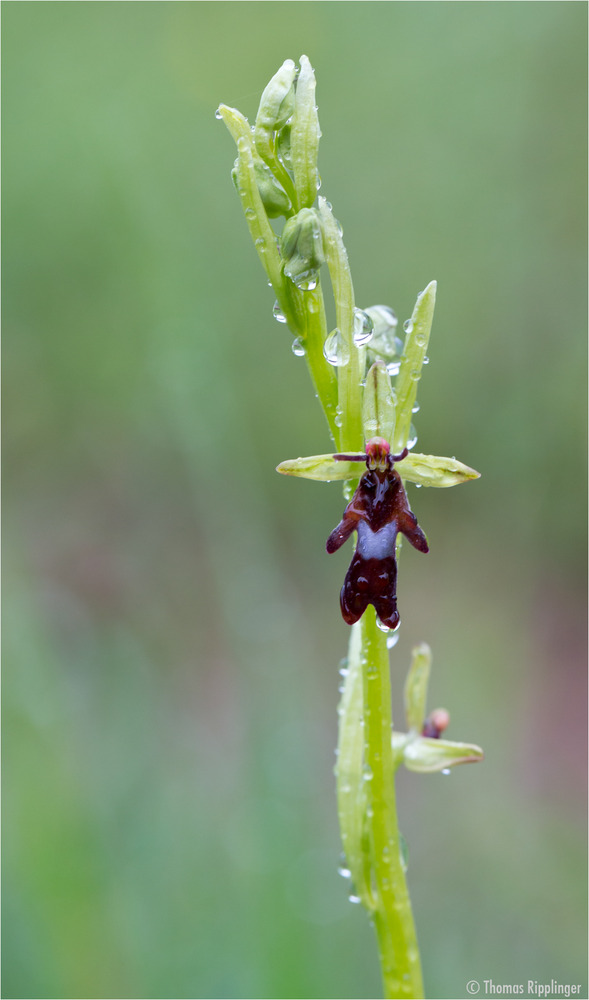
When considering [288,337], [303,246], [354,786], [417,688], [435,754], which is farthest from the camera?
[288,337]

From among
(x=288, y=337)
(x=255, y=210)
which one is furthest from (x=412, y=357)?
(x=288, y=337)

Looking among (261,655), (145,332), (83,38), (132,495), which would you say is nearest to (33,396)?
(132,495)

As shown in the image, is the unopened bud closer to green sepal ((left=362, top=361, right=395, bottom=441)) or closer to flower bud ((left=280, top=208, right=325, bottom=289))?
green sepal ((left=362, top=361, right=395, bottom=441))

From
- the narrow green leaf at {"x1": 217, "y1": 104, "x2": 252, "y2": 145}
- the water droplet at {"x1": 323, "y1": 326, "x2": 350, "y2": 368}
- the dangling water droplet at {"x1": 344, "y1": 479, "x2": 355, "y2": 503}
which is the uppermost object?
the narrow green leaf at {"x1": 217, "y1": 104, "x2": 252, "y2": 145}

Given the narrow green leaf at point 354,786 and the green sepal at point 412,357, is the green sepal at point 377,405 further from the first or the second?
the narrow green leaf at point 354,786

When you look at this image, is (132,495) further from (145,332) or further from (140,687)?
(140,687)

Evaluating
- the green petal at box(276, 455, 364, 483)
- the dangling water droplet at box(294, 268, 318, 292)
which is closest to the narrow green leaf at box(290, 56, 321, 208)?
the dangling water droplet at box(294, 268, 318, 292)

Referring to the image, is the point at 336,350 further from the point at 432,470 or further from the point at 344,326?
the point at 432,470
